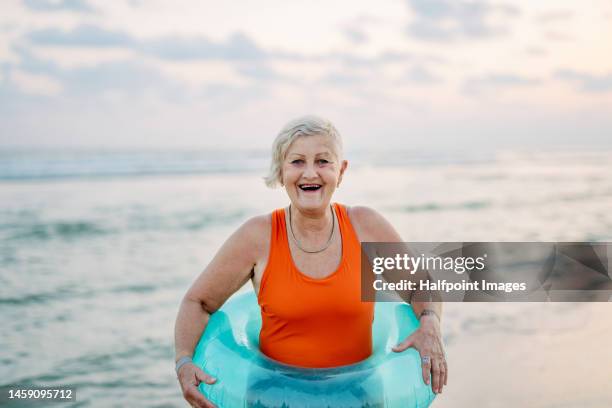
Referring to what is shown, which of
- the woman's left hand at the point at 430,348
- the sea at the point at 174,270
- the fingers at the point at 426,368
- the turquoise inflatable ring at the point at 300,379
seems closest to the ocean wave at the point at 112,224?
the sea at the point at 174,270

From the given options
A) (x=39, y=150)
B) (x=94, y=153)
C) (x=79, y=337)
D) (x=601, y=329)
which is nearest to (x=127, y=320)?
(x=79, y=337)

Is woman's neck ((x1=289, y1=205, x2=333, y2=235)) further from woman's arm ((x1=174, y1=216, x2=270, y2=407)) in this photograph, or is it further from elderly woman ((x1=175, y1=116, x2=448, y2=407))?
woman's arm ((x1=174, y1=216, x2=270, y2=407))

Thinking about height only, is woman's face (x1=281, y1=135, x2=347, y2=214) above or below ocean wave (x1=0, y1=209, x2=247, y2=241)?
below

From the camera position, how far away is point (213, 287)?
2.52 metres

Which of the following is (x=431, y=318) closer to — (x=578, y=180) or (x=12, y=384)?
(x=12, y=384)

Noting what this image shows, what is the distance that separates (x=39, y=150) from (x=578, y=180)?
2080cm

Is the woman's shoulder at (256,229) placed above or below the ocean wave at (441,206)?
below

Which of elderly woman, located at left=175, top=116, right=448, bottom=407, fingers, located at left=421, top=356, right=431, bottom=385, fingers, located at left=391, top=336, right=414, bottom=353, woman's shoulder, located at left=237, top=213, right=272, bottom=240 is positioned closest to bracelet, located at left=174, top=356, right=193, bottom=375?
elderly woman, located at left=175, top=116, right=448, bottom=407

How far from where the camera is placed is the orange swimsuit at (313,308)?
2326 mm

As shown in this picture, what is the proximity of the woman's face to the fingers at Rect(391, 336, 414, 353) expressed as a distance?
26.1 inches

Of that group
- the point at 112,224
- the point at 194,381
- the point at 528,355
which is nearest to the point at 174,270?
the point at 112,224

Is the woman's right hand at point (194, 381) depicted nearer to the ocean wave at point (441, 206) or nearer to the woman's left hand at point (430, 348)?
the woman's left hand at point (430, 348)

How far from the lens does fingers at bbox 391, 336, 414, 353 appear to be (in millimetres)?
2428

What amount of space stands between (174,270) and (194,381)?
4.11 m
